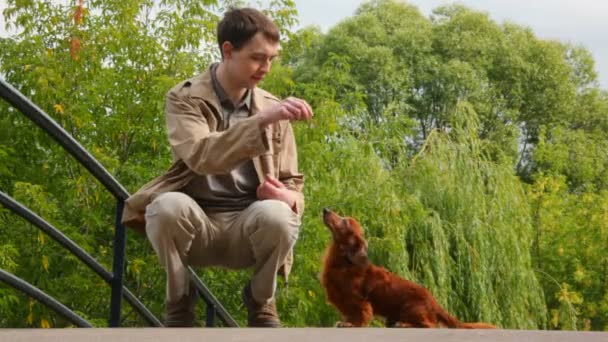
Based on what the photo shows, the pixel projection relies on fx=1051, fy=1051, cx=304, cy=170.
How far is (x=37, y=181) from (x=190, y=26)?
8.40 ft

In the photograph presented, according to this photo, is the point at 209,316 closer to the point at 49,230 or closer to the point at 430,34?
the point at 49,230

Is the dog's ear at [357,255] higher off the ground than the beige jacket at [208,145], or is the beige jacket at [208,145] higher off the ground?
the beige jacket at [208,145]

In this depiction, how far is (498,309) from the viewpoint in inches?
Result: 501

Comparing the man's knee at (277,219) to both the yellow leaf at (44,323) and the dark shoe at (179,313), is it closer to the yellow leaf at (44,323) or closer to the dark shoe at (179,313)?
the dark shoe at (179,313)

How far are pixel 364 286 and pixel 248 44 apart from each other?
1181 millimetres

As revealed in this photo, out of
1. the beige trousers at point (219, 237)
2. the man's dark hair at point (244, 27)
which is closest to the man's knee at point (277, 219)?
the beige trousers at point (219, 237)

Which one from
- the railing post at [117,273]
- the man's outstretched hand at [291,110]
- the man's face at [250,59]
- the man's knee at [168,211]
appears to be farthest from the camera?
the railing post at [117,273]

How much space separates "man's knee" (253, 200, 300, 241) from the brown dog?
2.39 ft

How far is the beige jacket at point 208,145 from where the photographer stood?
349 centimetres

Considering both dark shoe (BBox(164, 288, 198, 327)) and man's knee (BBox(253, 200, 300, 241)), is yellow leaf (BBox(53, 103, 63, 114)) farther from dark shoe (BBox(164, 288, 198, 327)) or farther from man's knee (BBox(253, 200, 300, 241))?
man's knee (BBox(253, 200, 300, 241))

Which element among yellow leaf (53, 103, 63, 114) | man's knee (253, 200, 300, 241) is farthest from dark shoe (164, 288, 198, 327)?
yellow leaf (53, 103, 63, 114)

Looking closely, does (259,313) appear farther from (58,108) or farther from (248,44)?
(58,108)

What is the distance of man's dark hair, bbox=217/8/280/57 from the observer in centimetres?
367

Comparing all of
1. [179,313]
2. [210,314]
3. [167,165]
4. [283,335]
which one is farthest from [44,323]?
[283,335]
